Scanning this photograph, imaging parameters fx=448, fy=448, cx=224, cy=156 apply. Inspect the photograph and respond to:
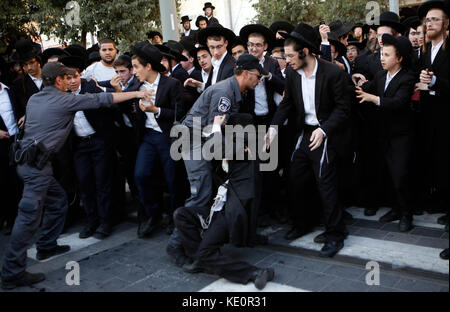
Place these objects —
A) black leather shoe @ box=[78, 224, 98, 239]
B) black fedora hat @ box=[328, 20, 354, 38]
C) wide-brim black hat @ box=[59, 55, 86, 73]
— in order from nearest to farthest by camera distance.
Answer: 1. black leather shoe @ box=[78, 224, 98, 239]
2. wide-brim black hat @ box=[59, 55, 86, 73]
3. black fedora hat @ box=[328, 20, 354, 38]

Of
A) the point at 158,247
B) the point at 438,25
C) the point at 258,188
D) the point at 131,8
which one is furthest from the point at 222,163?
the point at 131,8

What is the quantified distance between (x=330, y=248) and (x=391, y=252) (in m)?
0.58

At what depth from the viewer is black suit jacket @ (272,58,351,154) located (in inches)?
179

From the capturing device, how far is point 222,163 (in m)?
4.23

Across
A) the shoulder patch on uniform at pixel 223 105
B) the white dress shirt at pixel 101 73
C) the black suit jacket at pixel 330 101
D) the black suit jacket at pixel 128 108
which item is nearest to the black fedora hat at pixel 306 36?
the black suit jacket at pixel 330 101

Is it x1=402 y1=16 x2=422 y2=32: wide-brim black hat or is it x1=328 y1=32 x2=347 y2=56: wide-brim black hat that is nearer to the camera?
x1=328 y1=32 x2=347 y2=56: wide-brim black hat

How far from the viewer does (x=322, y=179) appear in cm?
463

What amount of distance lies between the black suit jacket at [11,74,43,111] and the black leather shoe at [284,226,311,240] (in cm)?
390

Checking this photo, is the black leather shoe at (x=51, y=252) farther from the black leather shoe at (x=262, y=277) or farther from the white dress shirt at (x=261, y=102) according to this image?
the white dress shirt at (x=261, y=102)

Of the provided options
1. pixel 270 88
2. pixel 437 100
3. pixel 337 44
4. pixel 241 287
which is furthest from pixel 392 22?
pixel 241 287

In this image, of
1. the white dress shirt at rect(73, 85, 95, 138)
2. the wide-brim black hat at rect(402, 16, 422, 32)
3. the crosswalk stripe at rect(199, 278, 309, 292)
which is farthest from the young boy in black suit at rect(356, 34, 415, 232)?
the white dress shirt at rect(73, 85, 95, 138)

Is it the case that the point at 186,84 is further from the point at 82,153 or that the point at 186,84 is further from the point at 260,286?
the point at 260,286

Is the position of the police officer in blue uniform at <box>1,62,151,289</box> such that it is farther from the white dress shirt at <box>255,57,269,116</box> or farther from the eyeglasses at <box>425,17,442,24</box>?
the eyeglasses at <box>425,17,442,24</box>

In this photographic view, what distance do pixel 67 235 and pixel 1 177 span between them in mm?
1266
